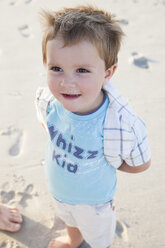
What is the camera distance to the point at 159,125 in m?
2.52

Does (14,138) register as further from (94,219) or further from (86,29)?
(86,29)

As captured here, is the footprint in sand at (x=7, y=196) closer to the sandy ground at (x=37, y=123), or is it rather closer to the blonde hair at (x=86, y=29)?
the sandy ground at (x=37, y=123)

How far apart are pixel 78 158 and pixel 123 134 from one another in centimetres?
22

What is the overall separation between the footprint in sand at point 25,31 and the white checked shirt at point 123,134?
2601 mm

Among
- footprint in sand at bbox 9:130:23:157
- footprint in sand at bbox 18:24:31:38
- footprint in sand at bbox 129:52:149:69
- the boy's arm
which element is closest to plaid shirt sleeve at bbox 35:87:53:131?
the boy's arm

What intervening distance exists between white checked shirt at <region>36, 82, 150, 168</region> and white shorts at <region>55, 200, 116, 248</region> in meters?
0.28

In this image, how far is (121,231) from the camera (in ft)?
6.10

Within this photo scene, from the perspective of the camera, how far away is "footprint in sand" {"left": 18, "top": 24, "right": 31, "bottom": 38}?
361 cm

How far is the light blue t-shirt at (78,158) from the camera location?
1.25 metres

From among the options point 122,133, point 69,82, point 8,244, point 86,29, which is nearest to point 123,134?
point 122,133

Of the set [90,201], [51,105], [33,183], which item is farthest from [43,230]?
[51,105]

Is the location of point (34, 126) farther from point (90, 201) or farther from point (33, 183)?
point (90, 201)

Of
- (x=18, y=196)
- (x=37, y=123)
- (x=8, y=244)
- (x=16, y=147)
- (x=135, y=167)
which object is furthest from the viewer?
(x=37, y=123)

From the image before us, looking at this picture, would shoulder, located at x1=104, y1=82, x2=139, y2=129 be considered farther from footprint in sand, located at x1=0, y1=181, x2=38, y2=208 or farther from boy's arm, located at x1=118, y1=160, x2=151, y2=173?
footprint in sand, located at x1=0, y1=181, x2=38, y2=208
